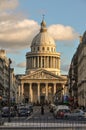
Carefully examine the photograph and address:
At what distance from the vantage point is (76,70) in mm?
172250

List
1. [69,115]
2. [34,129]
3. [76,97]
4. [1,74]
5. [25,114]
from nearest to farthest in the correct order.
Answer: [34,129] < [69,115] < [25,114] < [76,97] < [1,74]

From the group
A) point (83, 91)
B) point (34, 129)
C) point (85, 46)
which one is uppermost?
point (85, 46)

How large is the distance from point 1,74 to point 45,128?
139 metres

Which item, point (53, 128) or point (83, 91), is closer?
point (53, 128)

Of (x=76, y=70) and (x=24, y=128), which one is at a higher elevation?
(x=76, y=70)

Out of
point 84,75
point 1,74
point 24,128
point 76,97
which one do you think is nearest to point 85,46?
point 84,75

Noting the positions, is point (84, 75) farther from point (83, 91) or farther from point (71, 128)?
point (71, 128)

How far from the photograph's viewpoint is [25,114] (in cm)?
9169

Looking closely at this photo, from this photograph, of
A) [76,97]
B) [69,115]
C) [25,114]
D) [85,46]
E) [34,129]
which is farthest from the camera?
[76,97]

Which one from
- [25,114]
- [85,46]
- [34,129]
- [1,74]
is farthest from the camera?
[1,74]

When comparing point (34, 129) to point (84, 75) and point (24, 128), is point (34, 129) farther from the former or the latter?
point (84, 75)

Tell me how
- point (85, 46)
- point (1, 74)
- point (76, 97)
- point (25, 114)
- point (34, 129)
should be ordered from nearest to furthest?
point (34, 129), point (25, 114), point (85, 46), point (76, 97), point (1, 74)

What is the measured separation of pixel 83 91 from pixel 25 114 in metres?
47.5

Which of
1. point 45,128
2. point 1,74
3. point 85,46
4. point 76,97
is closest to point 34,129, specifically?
point 45,128
